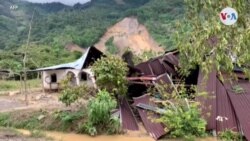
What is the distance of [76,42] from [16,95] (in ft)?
85.2

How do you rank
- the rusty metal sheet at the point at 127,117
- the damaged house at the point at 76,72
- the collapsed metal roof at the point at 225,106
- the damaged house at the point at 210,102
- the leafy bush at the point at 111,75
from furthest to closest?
1. the damaged house at the point at 76,72
2. the leafy bush at the point at 111,75
3. the rusty metal sheet at the point at 127,117
4. the damaged house at the point at 210,102
5. the collapsed metal roof at the point at 225,106

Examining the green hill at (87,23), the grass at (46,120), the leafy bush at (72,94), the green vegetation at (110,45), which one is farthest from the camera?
the green hill at (87,23)

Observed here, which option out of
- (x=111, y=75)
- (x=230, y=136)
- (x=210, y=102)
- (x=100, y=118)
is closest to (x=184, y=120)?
(x=210, y=102)

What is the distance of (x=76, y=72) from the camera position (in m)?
22.6

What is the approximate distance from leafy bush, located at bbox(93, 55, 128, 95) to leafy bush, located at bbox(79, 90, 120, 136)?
3.45 ft

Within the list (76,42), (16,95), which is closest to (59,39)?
(76,42)

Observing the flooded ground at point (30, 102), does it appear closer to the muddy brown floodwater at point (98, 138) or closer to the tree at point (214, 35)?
the muddy brown floodwater at point (98, 138)

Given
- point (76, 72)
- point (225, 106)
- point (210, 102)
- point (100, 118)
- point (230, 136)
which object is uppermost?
point (76, 72)

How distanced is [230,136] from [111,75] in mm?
4742

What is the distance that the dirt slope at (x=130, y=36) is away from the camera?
159 feet

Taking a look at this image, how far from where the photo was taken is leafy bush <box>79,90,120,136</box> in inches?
566

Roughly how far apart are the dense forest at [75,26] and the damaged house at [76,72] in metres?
12.4

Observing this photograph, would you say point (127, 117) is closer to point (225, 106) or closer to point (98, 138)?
point (98, 138)

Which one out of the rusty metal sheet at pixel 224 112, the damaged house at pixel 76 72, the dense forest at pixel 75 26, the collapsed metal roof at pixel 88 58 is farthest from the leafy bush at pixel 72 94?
the dense forest at pixel 75 26
